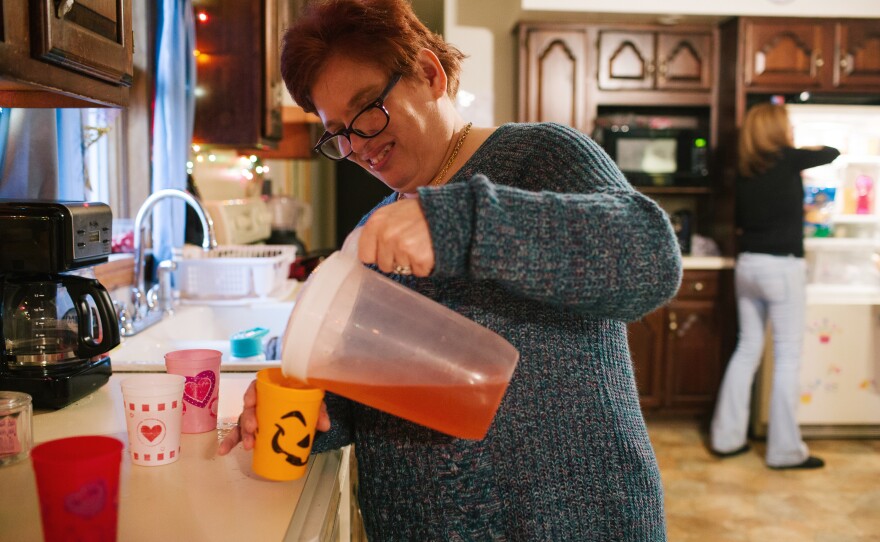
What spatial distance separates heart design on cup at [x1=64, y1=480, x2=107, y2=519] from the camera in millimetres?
672

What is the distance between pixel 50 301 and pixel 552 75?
3.25m

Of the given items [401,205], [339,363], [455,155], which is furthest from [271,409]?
[455,155]

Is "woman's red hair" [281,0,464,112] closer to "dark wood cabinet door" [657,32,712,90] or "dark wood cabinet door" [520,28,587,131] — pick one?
"dark wood cabinet door" [520,28,587,131]

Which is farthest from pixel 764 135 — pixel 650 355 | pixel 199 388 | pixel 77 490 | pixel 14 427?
pixel 77 490

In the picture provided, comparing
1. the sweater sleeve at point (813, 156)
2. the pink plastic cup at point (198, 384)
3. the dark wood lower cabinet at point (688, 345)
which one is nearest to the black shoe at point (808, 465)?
the dark wood lower cabinet at point (688, 345)

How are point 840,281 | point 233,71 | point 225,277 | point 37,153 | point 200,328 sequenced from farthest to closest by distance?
point 840,281
point 233,71
point 225,277
point 200,328
point 37,153

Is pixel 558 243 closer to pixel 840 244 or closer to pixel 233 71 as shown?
pixel 233 71

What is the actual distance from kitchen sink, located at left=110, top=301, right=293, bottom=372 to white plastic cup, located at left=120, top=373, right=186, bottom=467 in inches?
26.0

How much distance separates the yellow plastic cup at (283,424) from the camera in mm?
843

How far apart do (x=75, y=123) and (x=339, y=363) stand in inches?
55.9

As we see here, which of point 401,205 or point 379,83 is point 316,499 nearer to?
point 401,205

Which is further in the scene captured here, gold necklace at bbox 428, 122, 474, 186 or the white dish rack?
the white dish rack

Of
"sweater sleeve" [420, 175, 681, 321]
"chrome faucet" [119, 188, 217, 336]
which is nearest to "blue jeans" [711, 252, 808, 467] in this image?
"chrome faucet" [119, 188, 217, 336]

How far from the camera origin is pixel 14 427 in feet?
3.23
